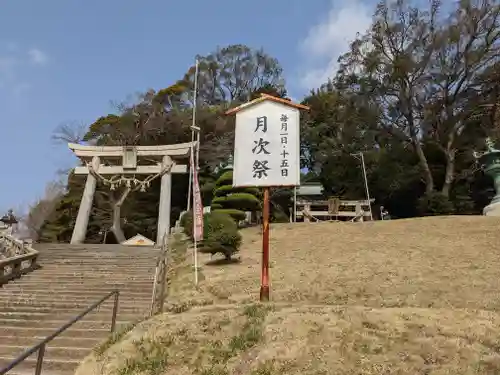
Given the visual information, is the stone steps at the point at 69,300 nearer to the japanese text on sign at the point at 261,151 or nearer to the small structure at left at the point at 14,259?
the small structure at left at the point at 14,259

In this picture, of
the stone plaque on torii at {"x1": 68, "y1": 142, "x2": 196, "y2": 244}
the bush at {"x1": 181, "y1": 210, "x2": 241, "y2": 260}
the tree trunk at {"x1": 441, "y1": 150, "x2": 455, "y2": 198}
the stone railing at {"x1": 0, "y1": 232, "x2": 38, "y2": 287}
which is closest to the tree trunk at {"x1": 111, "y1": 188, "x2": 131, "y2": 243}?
the stone plaque on torii at {"x1": 68, "y1": 142, "x2": 196, "y2": 244}

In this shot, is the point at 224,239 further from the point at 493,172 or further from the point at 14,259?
the point at 493,172

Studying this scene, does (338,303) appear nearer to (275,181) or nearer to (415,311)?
(415,311)

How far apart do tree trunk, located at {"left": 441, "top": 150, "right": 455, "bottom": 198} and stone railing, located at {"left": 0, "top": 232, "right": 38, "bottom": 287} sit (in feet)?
66.5

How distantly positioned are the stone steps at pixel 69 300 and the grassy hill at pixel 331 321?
0.73 metres

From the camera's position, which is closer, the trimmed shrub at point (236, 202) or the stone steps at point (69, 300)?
the stone steps at point (69, 300)

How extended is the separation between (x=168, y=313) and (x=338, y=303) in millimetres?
3193

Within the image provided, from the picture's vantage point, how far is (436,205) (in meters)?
22.4

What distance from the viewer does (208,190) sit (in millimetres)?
26969

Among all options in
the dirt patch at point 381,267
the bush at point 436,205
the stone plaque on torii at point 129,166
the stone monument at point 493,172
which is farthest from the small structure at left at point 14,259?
the bush at point 436,205

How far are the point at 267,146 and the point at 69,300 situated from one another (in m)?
5.58

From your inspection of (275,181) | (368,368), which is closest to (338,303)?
(275,181)

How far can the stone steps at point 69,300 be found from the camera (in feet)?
21.0

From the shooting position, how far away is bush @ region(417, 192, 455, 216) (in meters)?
22.1
